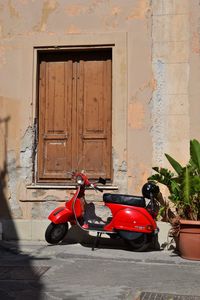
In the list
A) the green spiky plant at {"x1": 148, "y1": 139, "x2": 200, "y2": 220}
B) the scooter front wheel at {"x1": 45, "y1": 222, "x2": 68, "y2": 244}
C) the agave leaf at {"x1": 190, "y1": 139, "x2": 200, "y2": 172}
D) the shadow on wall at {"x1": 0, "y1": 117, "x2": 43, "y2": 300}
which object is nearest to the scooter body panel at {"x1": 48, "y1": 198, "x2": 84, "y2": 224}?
the scooter front wheel at {"x1": 45, "y1": 222, "x2": 68, "y2": 244}

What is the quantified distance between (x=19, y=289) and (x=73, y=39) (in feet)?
16.5

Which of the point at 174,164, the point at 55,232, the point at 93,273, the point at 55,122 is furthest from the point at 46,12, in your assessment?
the point at 93,273

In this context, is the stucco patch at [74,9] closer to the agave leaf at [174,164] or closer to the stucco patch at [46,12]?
the stucco patch at [46,12]

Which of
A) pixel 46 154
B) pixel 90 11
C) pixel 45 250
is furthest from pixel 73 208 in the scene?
pixel 90 11

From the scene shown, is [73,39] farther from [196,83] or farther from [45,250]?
[45,250]

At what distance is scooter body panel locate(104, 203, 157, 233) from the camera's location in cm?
742

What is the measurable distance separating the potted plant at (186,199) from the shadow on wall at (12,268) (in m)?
2.30

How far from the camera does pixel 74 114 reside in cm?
886

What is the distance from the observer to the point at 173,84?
8.36 m

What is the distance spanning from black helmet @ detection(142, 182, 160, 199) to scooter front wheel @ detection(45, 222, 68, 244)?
1.44 meters

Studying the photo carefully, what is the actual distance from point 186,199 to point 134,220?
887mm

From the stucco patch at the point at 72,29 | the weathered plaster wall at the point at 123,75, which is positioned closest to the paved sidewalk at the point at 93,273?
the weathered plaster wall at the point at 123,75

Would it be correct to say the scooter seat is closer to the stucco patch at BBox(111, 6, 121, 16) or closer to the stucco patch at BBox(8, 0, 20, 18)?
the stucco patch at BBox(111, 6, 121, 16)

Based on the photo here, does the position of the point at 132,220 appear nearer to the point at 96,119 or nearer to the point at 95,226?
the point at 95,226
